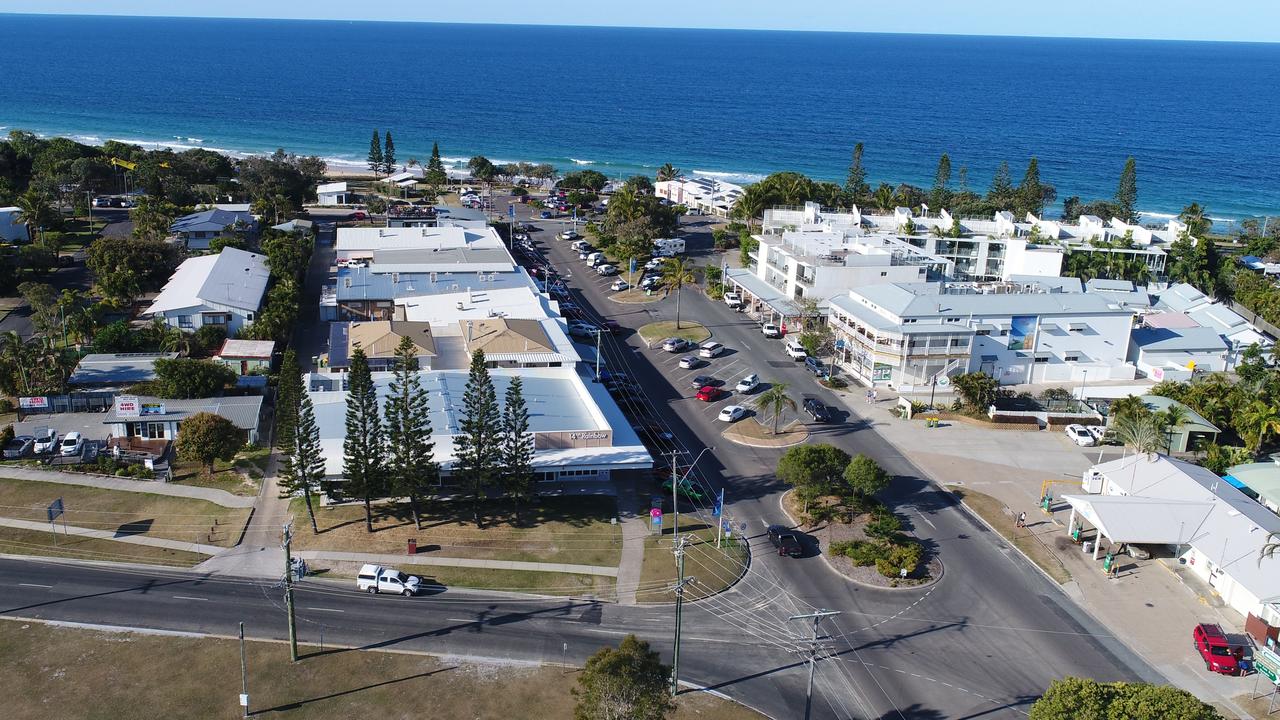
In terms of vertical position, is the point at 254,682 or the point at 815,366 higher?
the point at 815,366

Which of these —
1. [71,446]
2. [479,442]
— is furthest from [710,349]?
[71,446]

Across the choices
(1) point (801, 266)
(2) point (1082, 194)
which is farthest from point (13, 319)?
(2) point (1082, 194)

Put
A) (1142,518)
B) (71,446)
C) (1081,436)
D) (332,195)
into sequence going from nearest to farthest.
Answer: (1142,518)
(71,446)
(1081,436)
(332,195)

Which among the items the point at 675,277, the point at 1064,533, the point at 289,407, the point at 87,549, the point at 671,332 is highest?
the point at 675,277

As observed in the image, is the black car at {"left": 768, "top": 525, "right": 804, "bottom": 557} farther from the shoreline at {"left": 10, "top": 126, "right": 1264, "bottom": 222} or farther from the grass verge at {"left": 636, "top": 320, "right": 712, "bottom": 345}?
the shoreline at {"left": 10, "top": 126, "right": 1264, "bottom": 222}

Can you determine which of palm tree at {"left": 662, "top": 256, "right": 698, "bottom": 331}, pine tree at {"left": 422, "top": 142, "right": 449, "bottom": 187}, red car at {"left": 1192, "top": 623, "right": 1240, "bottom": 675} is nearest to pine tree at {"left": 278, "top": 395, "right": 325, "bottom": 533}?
red car at {"left": 1192, "top": 623, "right": 1240, "bottom": 675}

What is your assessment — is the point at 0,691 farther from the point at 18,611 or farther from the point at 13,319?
the point at 13,319

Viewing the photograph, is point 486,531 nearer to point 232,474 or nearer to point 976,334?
point 232,474
